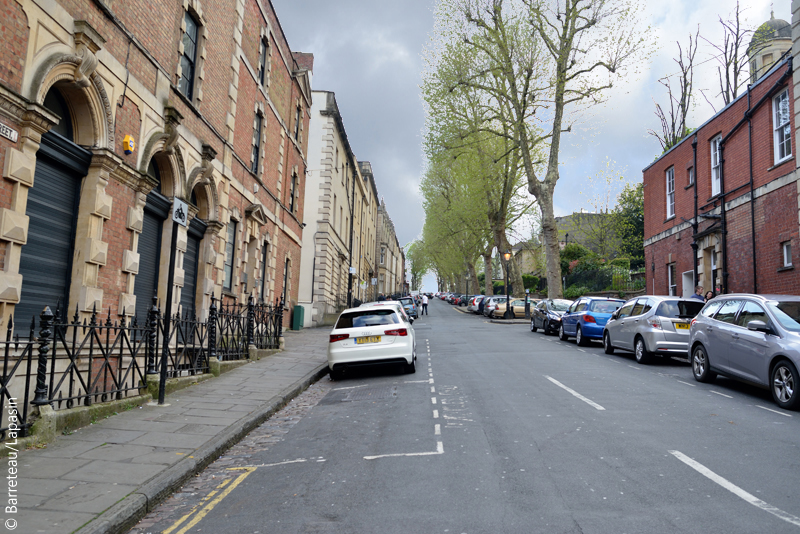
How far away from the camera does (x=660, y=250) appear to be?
2492 cm

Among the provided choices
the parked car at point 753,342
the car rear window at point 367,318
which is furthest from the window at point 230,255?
the parked car at point 753,342

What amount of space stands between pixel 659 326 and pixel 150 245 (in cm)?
1142

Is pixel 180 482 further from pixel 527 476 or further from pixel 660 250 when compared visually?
pixel 660 250

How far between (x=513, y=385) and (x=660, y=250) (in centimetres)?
1823

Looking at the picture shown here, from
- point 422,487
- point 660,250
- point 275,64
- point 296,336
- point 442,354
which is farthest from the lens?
point 660,250

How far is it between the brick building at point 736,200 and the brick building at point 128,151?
1525 cm

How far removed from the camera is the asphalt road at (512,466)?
3.95 metres

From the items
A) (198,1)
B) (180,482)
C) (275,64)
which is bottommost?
(180,482)

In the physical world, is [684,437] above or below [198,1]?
below

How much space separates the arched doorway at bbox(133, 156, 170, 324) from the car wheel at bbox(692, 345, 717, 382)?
412 inches

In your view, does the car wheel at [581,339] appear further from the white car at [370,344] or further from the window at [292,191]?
the window at [292,191]

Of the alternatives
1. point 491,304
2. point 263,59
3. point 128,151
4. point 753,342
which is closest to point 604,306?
point 753,342

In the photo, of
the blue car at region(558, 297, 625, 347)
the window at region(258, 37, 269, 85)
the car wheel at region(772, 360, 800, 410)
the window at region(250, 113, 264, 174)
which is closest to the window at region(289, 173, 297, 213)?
the window at region(250, 113, 264, 174)

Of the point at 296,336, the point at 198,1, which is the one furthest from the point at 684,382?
the point at 296,336
